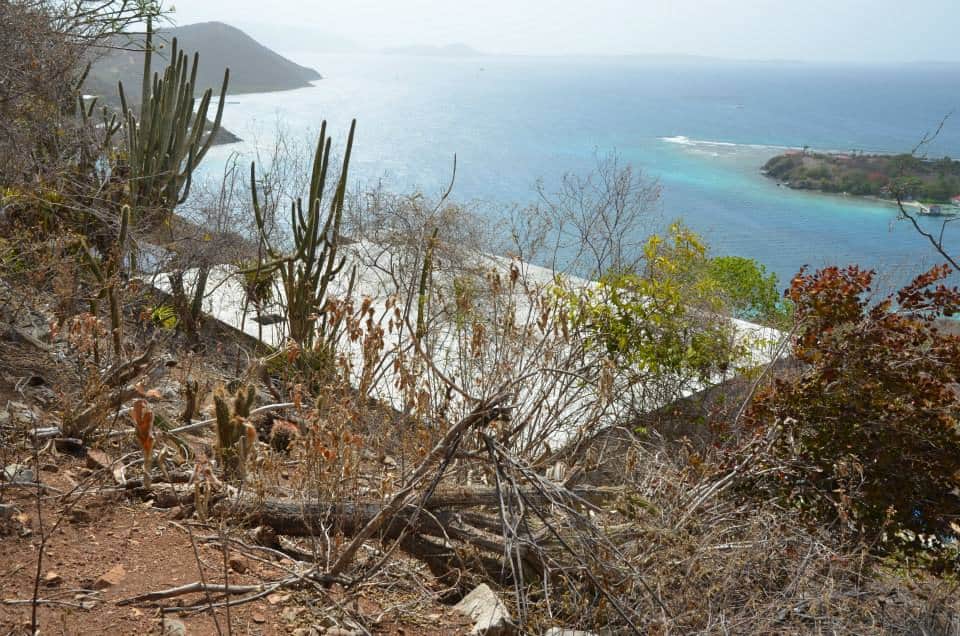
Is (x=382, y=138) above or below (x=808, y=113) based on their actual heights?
below

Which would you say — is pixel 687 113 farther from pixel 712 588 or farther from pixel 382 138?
pixel 712 588

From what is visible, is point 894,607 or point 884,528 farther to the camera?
point 884,528

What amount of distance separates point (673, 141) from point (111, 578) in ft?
88.4

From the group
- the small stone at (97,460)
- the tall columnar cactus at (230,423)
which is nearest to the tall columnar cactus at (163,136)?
the small stone at (97,460)

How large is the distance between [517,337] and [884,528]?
2071 millimetres

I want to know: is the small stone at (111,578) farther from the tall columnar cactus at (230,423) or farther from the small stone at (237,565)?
the tall columnar cactus at (230,423)

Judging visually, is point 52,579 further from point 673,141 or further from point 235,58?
point 235,58

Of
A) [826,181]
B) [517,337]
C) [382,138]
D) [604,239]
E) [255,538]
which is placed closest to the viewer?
[255,538]

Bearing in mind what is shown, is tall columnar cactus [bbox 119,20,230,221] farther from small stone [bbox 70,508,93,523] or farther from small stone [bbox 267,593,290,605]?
small stone [bbox 267,593,290,605]

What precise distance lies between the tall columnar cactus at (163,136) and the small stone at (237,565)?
17.5 ft

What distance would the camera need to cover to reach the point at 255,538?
10.1 feet

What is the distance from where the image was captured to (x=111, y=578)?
2510 mm

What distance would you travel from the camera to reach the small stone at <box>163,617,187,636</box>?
2.27m

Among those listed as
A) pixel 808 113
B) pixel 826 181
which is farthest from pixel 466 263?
pixel 808 113
